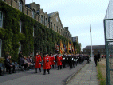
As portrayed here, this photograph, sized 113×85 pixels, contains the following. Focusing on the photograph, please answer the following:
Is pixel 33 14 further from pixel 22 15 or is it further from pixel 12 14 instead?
pixel 12 14

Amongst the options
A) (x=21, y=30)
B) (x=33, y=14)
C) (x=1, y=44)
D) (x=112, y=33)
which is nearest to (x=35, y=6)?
(x=33, y=14)

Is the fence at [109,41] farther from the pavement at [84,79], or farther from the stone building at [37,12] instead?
the stone building at [37,12]

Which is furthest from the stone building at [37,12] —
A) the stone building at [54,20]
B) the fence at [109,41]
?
the fence at [109,41]

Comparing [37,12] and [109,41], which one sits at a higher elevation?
[37,12]

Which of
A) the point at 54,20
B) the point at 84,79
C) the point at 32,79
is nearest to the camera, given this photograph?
the point at 84,79

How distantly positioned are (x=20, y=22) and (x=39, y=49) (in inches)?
240

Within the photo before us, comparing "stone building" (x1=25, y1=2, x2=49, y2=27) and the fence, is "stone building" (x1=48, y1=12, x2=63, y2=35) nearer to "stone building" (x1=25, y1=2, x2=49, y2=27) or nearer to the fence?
"stone building" (x1=25, y1=2, x2=49, y2=27)

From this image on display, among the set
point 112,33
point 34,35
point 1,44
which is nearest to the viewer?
point 112,33

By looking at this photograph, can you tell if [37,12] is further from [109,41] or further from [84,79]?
[109,41]

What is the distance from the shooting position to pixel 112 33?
4.39 m

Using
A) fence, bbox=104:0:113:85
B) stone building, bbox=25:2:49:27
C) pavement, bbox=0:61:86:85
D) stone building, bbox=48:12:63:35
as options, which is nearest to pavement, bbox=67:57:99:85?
pavement, bbox=0:61:86:85

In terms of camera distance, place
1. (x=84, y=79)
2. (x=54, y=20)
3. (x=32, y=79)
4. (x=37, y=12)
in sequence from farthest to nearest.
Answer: (x=54, y=20)
(x=37, y=12)
(x=32, y=79)
(x=84, y=79)

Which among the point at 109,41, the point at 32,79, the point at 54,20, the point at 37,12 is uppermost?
the point at 54,20

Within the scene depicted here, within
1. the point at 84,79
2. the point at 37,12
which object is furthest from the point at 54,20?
the point at 84,79
